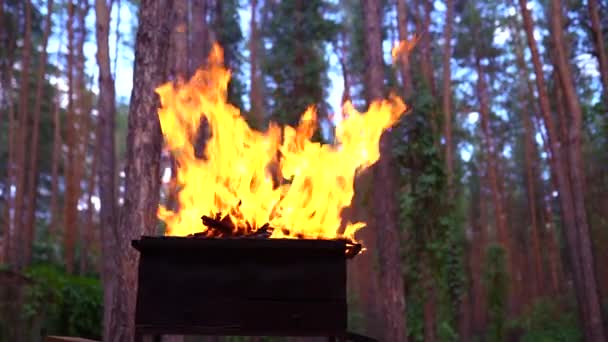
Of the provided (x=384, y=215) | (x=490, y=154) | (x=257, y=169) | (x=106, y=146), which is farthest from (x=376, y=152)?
(x=490, y=154)

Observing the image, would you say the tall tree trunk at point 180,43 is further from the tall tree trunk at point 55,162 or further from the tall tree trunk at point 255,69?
the tall tree trunk at point 55,162

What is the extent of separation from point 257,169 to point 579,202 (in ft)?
37.4

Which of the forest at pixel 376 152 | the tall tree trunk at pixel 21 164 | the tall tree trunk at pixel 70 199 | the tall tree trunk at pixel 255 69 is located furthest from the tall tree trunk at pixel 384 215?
the tall tree trunk at pixel 255 69

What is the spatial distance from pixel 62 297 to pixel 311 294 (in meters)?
10.9

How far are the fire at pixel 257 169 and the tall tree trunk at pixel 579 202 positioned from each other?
10.0 meters

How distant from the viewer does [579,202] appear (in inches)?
569

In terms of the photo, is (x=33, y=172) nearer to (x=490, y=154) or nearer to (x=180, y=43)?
(x=180, y=43)

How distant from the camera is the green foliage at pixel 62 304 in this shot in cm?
1287

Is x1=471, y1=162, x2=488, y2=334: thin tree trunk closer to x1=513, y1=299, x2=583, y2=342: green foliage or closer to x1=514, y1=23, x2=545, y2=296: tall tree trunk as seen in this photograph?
x1=513, y1=299, x2=583, y2=342: green foliage

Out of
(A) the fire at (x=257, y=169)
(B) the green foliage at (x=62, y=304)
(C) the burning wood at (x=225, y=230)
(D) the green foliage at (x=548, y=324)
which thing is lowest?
(D) the green foliage at (x=548, y=324)

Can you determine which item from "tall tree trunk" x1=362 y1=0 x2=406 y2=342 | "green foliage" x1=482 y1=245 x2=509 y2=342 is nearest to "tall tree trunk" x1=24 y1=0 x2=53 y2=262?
"tall tree trunk" x1=362 y1=0 x2=406 y2=342

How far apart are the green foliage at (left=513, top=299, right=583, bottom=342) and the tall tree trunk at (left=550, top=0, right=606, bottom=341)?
5533 mm

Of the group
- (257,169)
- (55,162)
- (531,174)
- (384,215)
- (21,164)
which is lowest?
(257,169)

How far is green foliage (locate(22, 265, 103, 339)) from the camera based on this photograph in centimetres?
1287
